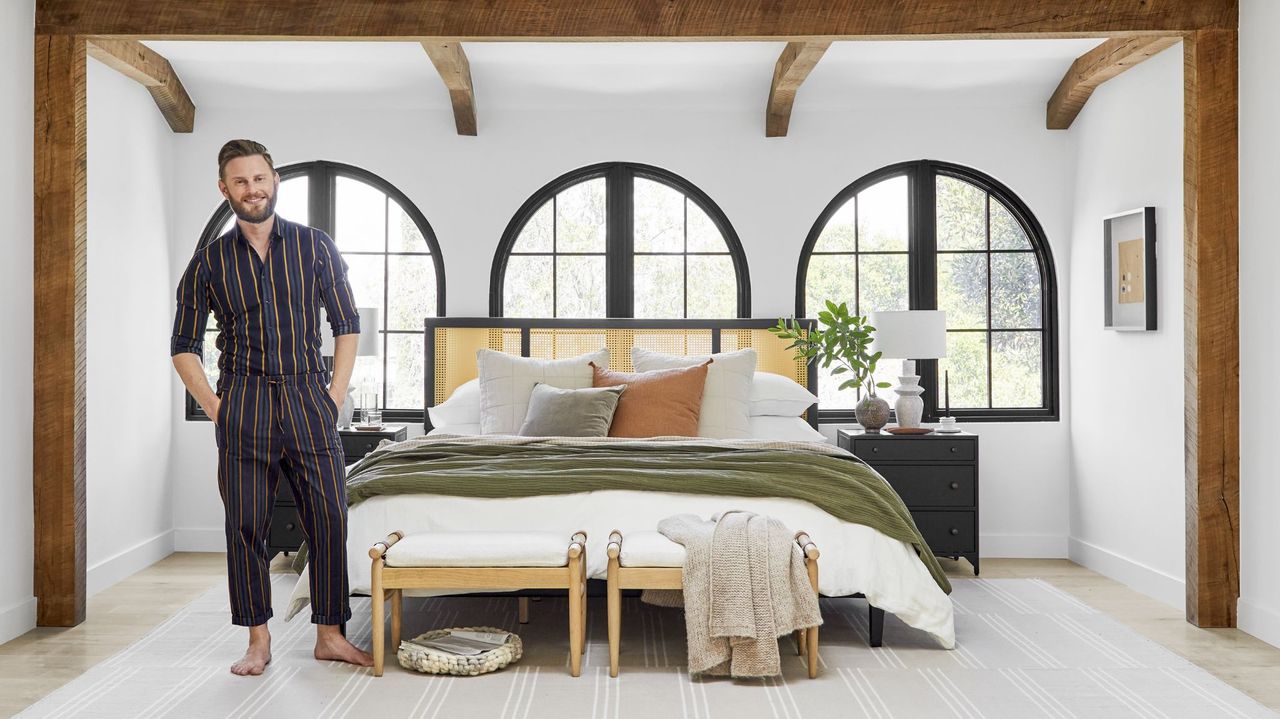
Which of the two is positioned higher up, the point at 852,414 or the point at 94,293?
the point at 94,293

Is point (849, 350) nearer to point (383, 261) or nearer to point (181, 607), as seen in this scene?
point (383, 261)

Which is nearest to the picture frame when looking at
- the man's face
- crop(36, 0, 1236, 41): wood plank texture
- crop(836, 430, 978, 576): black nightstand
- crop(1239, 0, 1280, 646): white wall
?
crop(1239, 0, 1280, 646): white wall

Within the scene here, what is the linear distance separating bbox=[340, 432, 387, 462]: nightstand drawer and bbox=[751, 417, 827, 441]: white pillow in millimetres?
1874

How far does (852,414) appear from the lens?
5.79 m

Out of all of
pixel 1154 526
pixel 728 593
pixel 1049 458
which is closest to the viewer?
pixel 728 593

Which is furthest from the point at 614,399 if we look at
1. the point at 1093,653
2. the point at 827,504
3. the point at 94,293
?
the point at 94,293

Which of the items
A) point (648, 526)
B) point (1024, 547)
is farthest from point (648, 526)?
point (1024, 547)

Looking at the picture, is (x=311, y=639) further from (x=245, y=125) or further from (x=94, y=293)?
(x=245, y=125)

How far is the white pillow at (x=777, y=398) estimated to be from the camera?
512 cm

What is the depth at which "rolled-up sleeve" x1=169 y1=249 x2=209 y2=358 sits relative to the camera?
3.25 m

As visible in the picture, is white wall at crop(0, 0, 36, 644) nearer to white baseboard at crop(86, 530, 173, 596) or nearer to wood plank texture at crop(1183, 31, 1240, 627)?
white baseboard at crop(86, 530, 173, 596)

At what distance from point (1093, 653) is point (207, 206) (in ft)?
16.3

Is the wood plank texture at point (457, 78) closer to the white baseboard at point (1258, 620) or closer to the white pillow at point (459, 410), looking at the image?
the white pillow at point (459, 410)

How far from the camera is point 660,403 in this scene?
15.6ft
